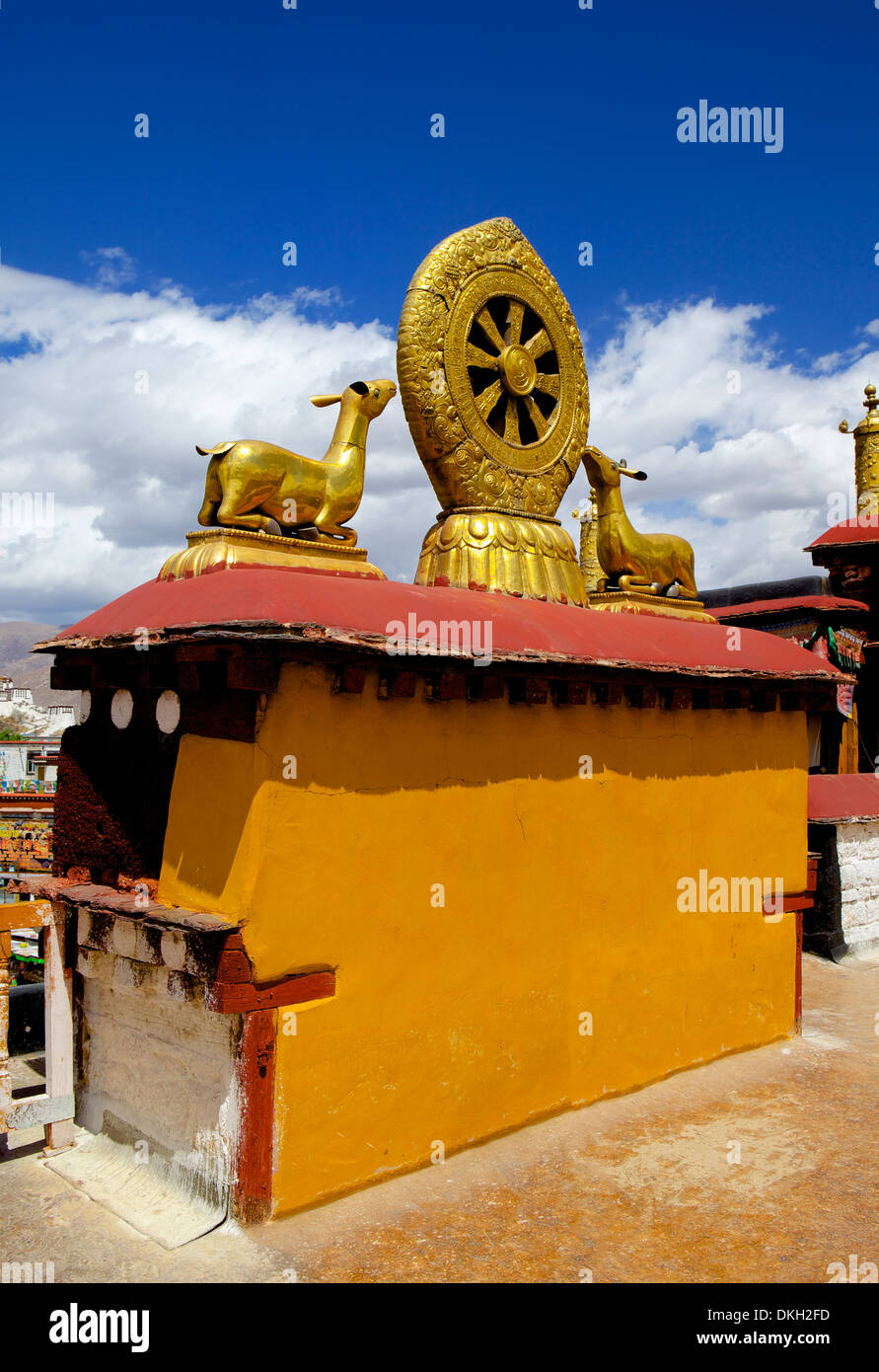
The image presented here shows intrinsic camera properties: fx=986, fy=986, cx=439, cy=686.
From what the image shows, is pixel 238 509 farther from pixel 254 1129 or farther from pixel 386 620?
pixel 254 1129

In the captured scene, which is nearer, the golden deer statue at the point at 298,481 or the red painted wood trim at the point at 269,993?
the red painted wood trim at the point at 269,993

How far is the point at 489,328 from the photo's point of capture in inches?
339

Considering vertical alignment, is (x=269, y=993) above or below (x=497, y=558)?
below

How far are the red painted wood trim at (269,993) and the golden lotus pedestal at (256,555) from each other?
2624mm

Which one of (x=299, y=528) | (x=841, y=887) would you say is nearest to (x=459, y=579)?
(x=299, y=528)

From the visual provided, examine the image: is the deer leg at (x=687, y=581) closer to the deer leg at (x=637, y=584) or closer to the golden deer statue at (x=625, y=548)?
the golden deer statue at (x=625, y=548)

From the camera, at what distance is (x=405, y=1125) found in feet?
20.6

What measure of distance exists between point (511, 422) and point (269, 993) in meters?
5.48

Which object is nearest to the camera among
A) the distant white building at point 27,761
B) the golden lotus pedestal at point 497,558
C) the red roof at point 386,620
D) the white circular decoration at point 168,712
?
the red roof at point 386,620

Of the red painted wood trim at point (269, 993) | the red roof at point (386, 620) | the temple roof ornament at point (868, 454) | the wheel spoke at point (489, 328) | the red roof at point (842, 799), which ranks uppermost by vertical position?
the temple roof ornament at point (868, 454)

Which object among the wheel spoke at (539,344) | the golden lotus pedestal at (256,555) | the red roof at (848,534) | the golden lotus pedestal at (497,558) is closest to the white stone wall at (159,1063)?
the golden lotus pedestal at (256,555)

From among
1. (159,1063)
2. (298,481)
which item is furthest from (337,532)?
(159,1063)

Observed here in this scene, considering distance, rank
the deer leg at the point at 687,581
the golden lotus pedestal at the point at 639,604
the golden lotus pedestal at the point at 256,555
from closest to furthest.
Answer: the golden lotus pedestal at the point at 256,555, the golden lotus pedestal at the point at 639,604, the deer leg at the point at 687,581

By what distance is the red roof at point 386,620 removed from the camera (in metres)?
5.66
